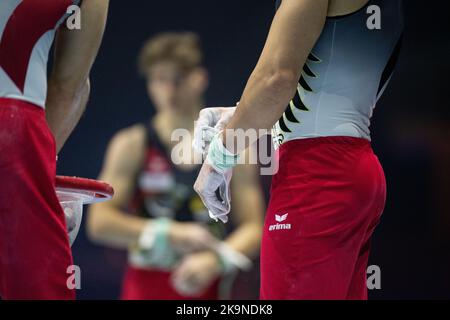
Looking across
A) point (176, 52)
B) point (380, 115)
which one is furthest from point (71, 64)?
point (380, 115)

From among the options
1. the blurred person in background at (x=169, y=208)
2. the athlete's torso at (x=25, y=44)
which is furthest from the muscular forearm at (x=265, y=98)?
the blurred person in background at (x=169, y=208)

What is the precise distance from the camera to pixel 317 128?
1830 mm

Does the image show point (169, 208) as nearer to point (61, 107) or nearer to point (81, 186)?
point (61, 107)

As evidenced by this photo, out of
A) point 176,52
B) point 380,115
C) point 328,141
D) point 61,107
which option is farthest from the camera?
point 380,115

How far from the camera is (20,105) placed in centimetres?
161

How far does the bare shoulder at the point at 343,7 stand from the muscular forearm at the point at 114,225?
7.29ft

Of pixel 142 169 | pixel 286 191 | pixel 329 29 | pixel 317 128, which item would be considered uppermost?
pixel 329 29

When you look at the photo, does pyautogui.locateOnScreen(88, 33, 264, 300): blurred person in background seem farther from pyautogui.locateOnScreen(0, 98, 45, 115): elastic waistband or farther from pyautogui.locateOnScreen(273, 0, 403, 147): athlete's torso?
pyautogui.locateOnScreen(0, 98, 45, 115): elastic waistband

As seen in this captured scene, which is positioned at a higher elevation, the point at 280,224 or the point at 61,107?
the point at 61,107

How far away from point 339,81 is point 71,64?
2.23 feet

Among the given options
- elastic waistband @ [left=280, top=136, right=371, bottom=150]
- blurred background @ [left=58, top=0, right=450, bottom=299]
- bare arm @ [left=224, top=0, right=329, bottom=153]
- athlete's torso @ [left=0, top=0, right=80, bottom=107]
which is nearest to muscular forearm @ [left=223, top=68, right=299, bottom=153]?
bare arm @ [left=224, top=0, right=329, bottom=153]
